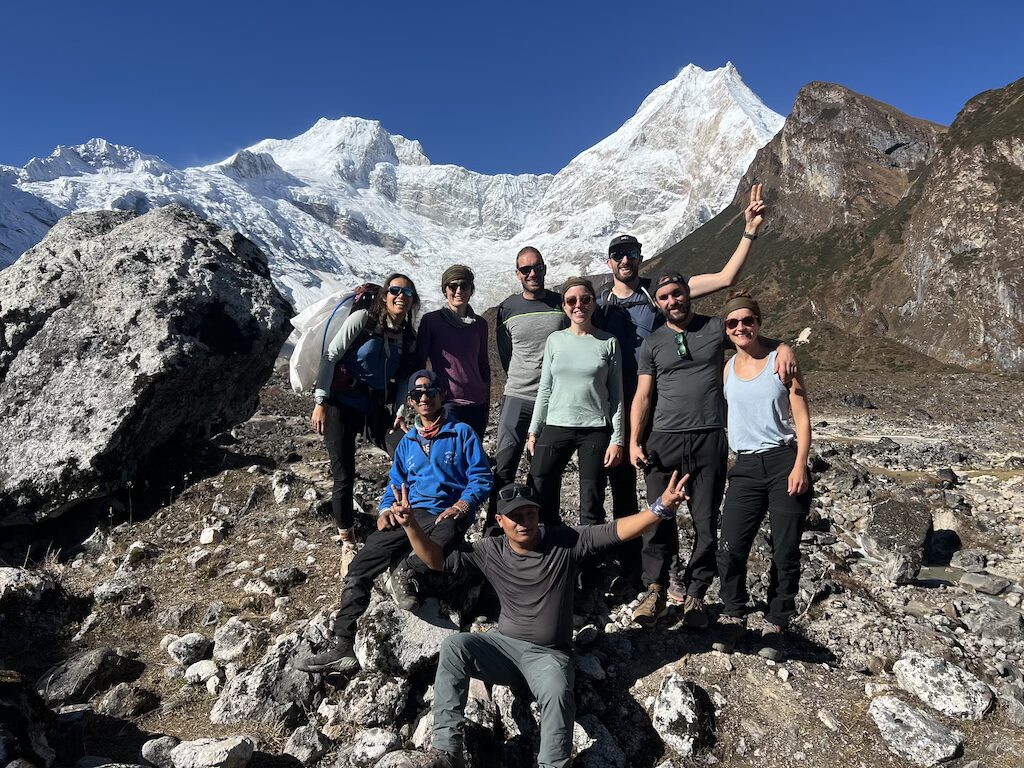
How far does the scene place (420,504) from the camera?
15.2ft

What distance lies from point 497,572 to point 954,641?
4009 mm

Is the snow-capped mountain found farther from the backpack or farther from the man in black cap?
the man in black cap

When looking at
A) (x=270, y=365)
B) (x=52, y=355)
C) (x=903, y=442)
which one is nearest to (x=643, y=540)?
(x=270, y=365)

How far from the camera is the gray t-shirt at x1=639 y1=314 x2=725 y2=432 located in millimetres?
4492

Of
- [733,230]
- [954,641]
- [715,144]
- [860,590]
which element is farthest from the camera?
[715,144]

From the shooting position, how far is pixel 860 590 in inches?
237

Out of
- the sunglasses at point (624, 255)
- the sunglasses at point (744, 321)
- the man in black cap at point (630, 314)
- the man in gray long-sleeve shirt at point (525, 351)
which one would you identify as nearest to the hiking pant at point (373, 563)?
the man in gray long-sleeve shirt at point (525, 351)

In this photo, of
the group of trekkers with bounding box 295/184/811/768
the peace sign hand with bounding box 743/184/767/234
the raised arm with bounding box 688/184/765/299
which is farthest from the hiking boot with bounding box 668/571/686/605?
the peace sign hand with bounding box 743/184/767/234

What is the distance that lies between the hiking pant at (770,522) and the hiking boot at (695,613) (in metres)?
0.19

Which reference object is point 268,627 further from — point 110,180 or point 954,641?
point 110,180

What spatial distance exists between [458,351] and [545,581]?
7.74ft

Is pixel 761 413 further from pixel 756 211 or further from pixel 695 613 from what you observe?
pixel 756 211

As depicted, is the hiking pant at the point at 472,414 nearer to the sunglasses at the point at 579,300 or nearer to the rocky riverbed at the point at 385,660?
the sunglasses at the point at 579,300

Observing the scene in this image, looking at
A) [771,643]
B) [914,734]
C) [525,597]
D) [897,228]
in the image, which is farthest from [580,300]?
[897,228]
